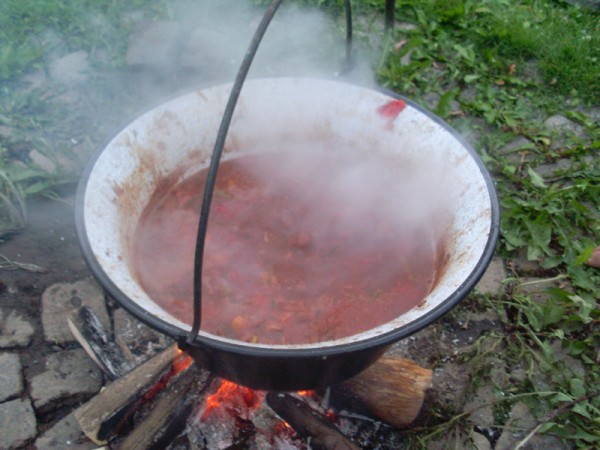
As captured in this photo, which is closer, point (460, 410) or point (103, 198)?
point (103, 198)

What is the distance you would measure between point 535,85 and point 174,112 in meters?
2.98

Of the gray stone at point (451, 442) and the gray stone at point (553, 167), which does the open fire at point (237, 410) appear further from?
the gray stone at point (553, 167)

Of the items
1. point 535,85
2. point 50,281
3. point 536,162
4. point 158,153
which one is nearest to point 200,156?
point 158,153

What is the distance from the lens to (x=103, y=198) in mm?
2088

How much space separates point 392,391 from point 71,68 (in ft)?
11.5

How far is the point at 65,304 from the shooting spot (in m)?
2.92

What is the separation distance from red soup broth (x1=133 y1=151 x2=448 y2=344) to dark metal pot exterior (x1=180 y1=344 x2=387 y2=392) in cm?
14

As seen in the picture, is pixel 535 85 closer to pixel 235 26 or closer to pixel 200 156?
pixel 235 26

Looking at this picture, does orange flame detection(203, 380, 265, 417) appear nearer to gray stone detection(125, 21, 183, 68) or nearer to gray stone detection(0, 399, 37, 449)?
gray stone detection(0, 399, 37, 449)

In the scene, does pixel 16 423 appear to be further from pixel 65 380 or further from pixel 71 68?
pixel 71 68

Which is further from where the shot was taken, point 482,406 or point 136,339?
point 136,339

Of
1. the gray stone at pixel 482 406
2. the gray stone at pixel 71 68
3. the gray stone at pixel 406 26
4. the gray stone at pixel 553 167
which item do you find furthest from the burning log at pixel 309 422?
the gray stone at pixel 406 26

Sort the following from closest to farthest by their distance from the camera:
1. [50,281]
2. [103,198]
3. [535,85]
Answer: [103,198] < [50,281] < [535,85]

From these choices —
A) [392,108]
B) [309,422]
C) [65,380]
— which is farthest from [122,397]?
[392,108]
